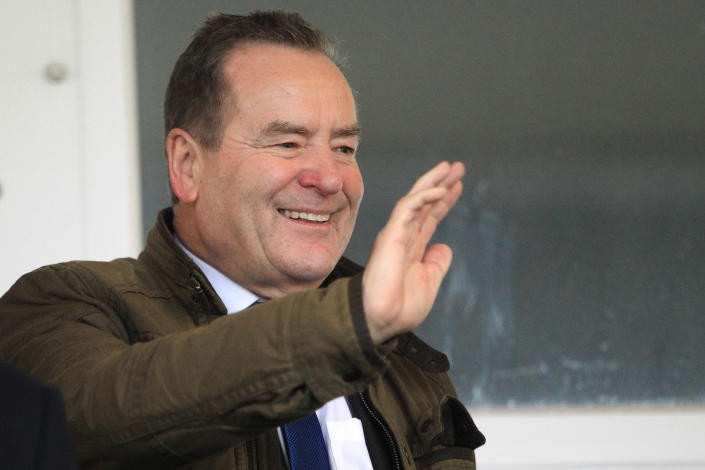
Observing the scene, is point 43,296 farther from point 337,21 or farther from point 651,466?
point 651,466

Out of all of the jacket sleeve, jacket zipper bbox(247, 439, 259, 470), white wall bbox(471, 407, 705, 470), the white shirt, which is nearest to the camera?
the jacket sleeve

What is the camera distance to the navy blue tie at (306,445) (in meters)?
1.58

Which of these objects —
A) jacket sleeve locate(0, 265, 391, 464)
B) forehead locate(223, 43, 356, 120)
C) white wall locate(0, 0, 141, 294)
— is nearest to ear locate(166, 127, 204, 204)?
forehead locate(223, 43, 356, 120)

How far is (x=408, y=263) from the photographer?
1.20m

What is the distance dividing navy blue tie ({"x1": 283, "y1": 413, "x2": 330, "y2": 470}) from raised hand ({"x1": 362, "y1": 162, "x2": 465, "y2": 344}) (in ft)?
1.45

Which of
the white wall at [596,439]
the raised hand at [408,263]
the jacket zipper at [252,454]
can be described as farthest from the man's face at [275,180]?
the white wall at [596,439]

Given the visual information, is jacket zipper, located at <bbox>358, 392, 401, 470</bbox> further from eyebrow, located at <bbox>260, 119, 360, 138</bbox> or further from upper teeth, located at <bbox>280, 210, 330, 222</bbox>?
eyebrow, located at <bbox>260, 119, 360, 138</bbox>

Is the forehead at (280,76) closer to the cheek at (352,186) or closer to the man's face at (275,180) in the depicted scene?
the man's face at (275,180)

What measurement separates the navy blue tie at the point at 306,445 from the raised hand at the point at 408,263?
17.4 inches

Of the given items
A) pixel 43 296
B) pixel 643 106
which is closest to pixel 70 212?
pixel 43 296

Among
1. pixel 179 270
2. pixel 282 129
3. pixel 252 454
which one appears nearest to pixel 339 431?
pixel 252 454

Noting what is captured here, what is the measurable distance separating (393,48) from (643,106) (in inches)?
26.0

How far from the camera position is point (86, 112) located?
276 centimetres

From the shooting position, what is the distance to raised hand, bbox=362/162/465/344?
3.66ft
